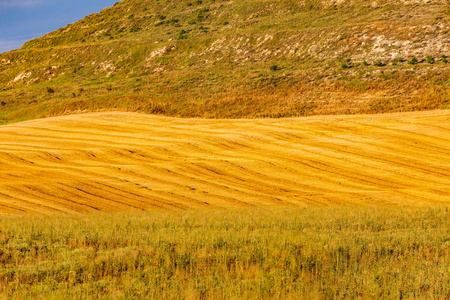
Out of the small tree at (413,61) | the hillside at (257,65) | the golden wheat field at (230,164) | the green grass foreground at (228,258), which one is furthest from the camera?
the small tree at (413,61)

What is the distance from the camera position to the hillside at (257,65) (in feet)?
113

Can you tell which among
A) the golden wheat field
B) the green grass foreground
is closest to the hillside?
the golden wheat field

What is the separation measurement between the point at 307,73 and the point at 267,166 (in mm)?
22319

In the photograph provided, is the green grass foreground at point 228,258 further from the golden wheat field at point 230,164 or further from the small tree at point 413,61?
the small tree at point 413,61

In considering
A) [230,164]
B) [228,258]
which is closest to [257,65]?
[230,164]

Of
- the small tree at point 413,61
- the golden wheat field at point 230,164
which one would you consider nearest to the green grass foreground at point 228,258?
the golden wheat field at point 230,164

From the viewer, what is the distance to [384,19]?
151ft

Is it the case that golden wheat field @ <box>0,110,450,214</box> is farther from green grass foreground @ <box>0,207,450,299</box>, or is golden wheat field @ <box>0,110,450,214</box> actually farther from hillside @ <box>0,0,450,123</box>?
hillside @ <box>0,0,450,123</box>

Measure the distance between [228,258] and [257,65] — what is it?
41743 mm

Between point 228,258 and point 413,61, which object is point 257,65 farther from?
point 228,258

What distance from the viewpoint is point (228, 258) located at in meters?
7.87

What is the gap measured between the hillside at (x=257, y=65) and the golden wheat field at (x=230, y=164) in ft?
19.6

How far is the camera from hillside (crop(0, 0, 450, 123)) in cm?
3434

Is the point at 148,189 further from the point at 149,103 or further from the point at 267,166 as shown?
the point at 149,103
